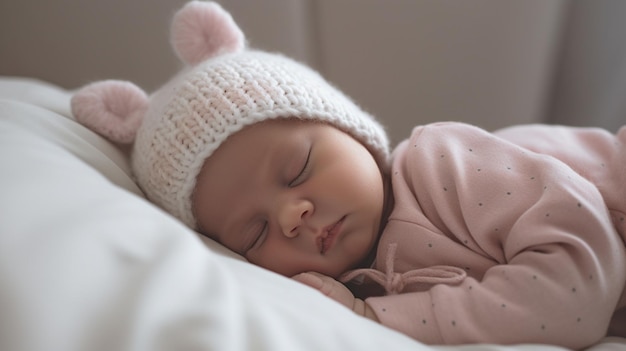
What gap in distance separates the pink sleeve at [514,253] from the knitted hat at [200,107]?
0.19 meters

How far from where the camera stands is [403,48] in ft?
5.00

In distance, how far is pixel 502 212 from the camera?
0.74 m

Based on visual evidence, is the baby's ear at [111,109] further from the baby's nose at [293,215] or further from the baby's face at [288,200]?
the baby's nose at [293,215]

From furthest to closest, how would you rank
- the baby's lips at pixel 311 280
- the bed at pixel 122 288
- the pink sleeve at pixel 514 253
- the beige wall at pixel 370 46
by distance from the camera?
1. the beige wall at pixel 370 46
2. the baby's lips at pixel 311 280
3. the pink sleeve at pixel 514 253
4. the bed at pixel 122 288

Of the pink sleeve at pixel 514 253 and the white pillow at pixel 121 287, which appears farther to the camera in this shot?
the pink sleeve at pixel 514 253

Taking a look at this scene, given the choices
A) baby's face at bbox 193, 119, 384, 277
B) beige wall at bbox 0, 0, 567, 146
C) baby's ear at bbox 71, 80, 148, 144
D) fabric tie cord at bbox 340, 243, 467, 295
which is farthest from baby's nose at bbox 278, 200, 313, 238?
beige wall at bbox 0, 0, 567, 146

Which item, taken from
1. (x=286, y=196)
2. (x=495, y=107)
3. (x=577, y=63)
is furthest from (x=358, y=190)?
(x=577, y=63)

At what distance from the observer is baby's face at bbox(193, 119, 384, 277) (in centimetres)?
80

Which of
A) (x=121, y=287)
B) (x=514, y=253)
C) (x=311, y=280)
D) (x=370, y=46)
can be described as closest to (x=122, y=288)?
(x=121, y=287)

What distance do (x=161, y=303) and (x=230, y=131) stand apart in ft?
1.24

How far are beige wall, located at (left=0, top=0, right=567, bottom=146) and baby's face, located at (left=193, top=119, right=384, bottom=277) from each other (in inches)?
28.8

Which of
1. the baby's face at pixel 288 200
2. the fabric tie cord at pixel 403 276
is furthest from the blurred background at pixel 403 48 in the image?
the fabric tie cord at pixel 403 276

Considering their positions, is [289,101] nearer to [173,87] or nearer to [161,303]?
[173,87]

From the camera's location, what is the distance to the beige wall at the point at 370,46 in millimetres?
1412
